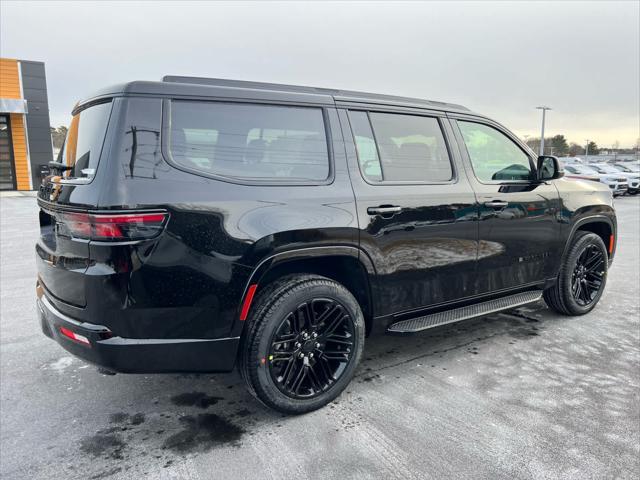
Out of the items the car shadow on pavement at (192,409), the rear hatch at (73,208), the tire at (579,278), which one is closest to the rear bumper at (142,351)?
the rear hatch at (73,208)

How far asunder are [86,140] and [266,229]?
111cm

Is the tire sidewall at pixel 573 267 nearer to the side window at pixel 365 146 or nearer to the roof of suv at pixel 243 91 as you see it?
the roof of suv at pixel 243 91

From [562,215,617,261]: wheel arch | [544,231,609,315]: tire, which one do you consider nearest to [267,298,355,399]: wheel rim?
[544,231,609,315]: tire

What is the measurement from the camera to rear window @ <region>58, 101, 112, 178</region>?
249 cm

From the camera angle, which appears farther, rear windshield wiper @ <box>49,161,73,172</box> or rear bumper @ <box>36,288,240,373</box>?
rear windshield wiper @ <box>49,161,73,172</box>

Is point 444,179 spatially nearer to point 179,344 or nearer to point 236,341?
point 236,341

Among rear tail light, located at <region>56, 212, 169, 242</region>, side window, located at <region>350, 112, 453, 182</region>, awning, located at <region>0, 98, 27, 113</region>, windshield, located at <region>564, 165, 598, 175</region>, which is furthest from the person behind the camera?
windshield, located at <region>564, 165, 598, 175</region>

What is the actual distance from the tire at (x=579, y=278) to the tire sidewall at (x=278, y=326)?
2.44 meters

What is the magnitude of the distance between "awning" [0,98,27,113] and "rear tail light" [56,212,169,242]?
880 inches

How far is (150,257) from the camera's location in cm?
237

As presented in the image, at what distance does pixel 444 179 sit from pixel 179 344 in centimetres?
217

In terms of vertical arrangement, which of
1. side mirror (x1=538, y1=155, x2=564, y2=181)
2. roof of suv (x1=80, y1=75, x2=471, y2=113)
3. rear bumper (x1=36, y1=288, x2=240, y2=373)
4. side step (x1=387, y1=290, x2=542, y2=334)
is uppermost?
roof of suv (x1=80, y1=75, x2=471, y2=113)

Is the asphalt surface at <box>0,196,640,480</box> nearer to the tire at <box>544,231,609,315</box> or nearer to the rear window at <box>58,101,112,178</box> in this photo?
the tire at <box>544,231,609,315</box>

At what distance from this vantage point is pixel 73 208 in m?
2.44
